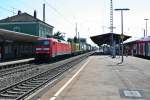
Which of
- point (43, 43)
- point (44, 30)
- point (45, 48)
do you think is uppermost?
point (44, 30)

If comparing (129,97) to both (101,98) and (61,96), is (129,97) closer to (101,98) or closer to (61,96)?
(101,98)

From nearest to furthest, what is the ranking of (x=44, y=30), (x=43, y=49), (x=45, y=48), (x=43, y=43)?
(x=45, y=48) < (x=43, y=49) < (x=43, y=43) < (x=44, y=30)

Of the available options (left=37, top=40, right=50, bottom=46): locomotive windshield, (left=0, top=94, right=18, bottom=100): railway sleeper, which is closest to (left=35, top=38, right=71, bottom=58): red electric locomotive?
(left=37, top=40, right=50, bottom=46): locomotive windshield

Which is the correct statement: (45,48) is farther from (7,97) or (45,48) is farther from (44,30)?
(44,30)

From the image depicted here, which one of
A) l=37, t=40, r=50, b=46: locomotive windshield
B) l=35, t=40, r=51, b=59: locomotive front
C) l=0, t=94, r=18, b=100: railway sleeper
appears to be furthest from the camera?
l=37, t=40, r=50, b=46: locomotive windshield

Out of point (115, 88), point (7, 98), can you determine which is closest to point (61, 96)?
point (7, 98)

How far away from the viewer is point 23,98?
43.5 ft

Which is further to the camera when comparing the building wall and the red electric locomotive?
the building wall

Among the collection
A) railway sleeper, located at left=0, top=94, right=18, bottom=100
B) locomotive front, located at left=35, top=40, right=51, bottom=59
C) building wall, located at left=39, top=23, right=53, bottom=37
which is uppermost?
building wall, located at left=39, top=23, right=53, bottom=37

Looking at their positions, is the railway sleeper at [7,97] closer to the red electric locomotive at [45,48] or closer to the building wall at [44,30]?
the red electric locomotive at [45,48]

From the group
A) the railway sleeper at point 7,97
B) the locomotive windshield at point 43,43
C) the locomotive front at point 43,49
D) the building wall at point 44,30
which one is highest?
the building wall at point 44,30

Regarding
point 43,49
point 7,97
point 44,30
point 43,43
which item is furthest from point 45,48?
point 44,30

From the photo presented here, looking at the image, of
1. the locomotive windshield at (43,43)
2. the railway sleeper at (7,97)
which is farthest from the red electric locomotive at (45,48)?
the railway sleeper at (7,97)

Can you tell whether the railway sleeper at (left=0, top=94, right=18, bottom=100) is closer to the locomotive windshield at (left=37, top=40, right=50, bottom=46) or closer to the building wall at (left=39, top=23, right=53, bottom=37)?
the locomotive windshield at (left=37, top=40, right=50, bottom=46)
